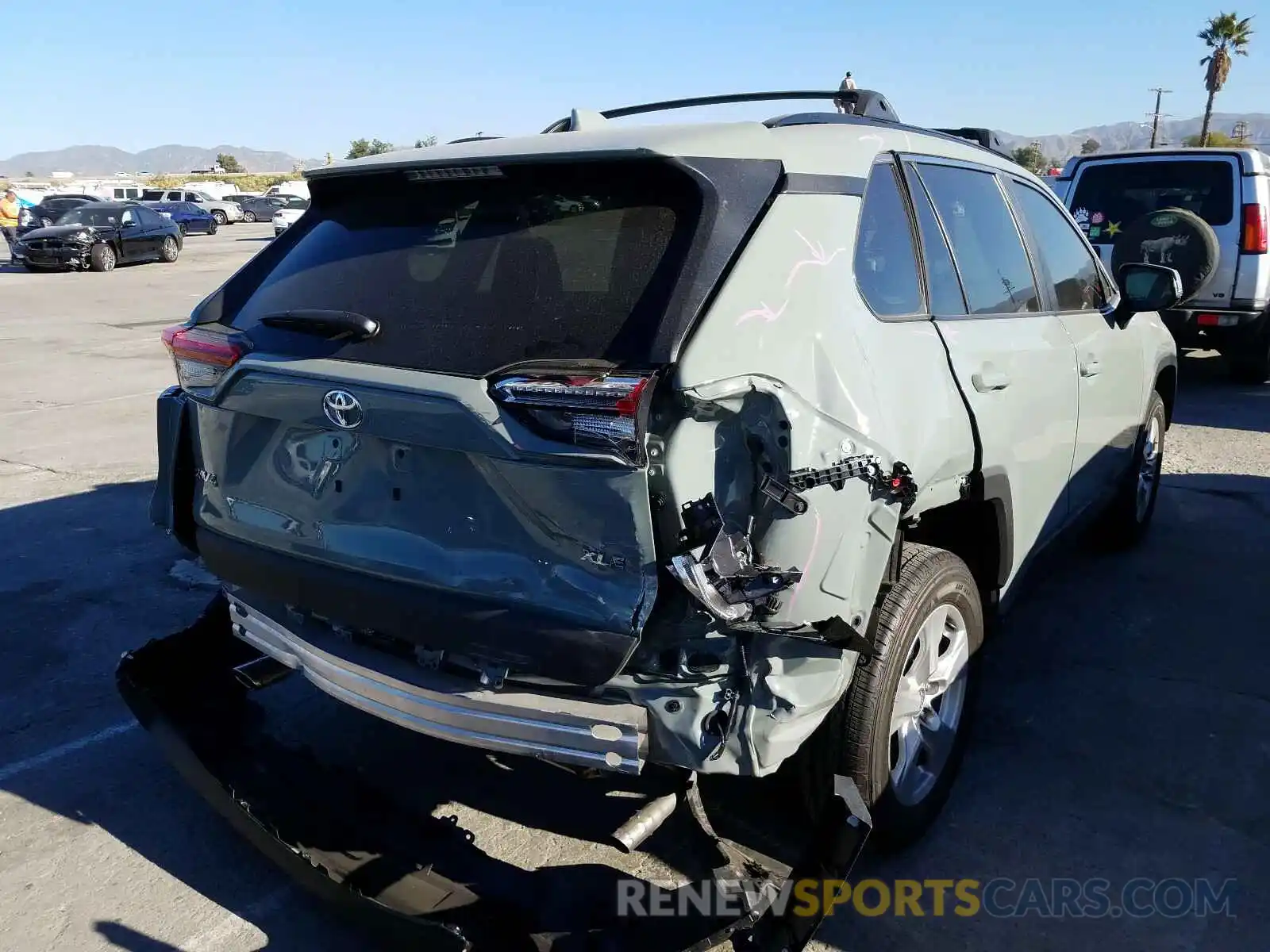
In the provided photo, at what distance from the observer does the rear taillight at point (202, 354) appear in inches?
109

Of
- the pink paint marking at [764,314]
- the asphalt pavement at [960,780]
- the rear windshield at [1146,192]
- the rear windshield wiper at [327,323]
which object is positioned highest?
the rear windshield at [1146,192]

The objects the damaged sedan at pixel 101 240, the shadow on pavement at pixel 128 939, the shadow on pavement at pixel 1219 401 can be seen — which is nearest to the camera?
the shadow on pavement at pixel 128 939

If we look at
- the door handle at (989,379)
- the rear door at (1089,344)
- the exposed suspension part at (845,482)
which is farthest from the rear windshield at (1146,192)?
the exposed suspension part at (845,482)

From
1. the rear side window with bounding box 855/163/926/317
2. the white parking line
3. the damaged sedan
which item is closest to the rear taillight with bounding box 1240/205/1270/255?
the rear side window with bounding box 855/163/926/317

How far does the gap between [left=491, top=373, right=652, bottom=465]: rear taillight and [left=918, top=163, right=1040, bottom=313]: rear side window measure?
1.58 metres

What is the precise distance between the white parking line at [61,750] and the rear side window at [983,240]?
134 inches

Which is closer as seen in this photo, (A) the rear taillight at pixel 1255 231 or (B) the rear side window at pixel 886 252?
(B) the rear side window at pixel 886 252

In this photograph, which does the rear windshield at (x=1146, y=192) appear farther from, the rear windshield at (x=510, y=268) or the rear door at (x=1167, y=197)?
the rear windshield at (x=510, y=268)

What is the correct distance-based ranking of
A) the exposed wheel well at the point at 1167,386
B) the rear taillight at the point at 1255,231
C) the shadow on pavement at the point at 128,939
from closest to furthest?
the shadow on pavement at the point at 128,939
the exposed wheel well at the point at 1167,386
the rear taillight at the point at 1255,231

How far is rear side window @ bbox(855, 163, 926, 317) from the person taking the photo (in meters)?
2.68

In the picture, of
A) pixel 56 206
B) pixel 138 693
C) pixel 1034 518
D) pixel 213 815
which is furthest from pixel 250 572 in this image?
pixel 56 206

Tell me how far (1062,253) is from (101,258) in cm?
2618

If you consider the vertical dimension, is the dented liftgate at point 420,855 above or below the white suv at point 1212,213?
below

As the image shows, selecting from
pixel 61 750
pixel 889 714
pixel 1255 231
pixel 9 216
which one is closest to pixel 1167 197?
pixel 1255 231
